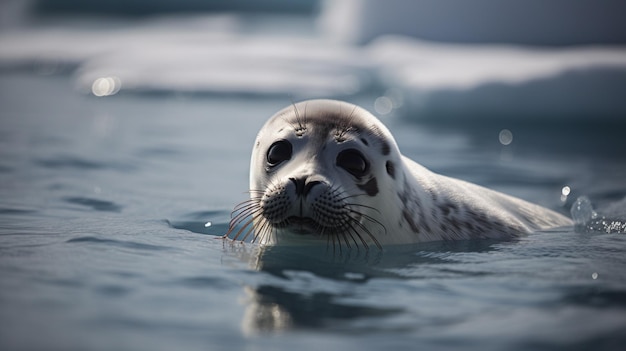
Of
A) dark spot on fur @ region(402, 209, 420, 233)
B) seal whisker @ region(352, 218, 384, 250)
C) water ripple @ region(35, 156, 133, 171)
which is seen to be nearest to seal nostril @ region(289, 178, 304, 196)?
seal whisker @ region(352, 218, 384, 250)

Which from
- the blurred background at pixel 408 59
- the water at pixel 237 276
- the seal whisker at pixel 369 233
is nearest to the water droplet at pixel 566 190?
the water at pixel 237 276

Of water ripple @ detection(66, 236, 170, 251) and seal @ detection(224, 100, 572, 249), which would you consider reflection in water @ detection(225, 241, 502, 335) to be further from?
water ripple @ detection(66, 236, 170, 251)

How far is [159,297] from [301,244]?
3.05ft

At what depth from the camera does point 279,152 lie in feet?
11.8

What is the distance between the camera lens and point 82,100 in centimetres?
1030

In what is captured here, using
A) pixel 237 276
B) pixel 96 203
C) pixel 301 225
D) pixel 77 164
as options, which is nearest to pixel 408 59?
pixel 77 164

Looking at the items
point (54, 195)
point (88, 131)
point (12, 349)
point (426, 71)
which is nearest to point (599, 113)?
point (426, 71)

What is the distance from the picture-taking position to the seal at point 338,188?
3.29m

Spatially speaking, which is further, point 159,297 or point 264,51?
point 264,51

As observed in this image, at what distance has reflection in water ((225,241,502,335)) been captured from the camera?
101 inches

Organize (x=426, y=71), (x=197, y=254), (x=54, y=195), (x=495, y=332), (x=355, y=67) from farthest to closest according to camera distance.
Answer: (x=355, y=67) → (x=426, y=71) → (x=54, y=195) → (x=197, y=254) → (x=495, y=332)

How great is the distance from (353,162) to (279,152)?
12.5 inches

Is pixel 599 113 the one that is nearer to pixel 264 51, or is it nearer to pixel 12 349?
pixel 264 51

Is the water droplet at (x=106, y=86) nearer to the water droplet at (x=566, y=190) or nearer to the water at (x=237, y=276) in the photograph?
the water at (x=237, y=276)
